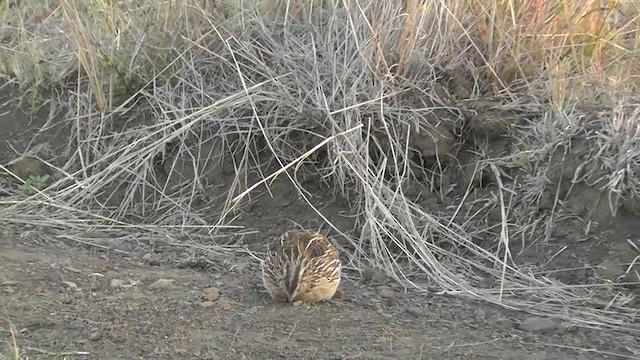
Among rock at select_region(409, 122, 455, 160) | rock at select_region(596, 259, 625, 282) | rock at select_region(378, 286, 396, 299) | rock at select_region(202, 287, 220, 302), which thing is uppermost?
rock at select_region(409, 122, 455, 160)

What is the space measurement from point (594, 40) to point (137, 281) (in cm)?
277

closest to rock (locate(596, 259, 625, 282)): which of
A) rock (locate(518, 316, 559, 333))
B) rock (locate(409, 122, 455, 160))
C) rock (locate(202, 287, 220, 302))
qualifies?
rock (locate(518, 316, 559, 333))

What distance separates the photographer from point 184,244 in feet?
14.9

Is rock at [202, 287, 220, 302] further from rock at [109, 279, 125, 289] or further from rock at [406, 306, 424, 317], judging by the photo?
rock at [406, 306, 424, 317]

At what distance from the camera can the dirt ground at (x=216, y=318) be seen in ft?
10.5

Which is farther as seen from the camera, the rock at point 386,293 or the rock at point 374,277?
the rock at point 374,277

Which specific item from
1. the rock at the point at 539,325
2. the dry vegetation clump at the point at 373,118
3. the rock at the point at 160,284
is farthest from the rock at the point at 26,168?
the rock at the point at 539,325

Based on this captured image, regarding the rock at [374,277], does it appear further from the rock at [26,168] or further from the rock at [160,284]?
the rock at [26,168]

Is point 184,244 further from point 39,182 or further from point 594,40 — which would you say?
point 594,40

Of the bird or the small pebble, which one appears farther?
the small pebble

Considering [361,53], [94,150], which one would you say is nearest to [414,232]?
[361,53]

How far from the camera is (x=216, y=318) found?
3492 mm

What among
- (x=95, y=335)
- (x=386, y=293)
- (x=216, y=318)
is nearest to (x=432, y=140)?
(x=386, y=293)

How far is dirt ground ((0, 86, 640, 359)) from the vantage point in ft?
10.5
